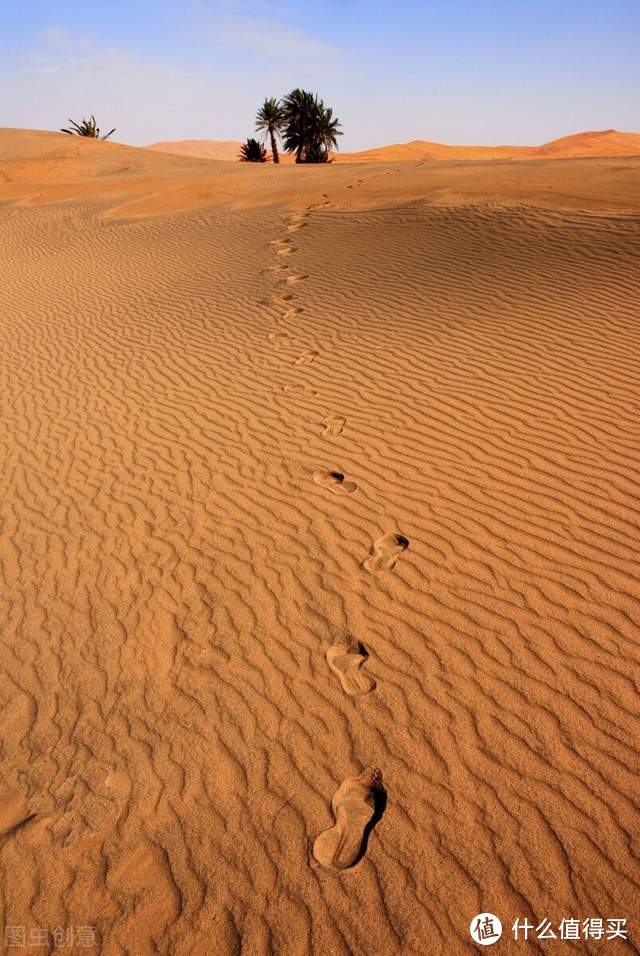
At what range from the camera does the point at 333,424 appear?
6.46 metres

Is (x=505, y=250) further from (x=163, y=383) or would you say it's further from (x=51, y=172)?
(x=51, y=172)

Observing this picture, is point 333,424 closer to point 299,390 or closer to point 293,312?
point 299,390

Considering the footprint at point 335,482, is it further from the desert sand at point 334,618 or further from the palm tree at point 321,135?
the palm tree at point 321,135

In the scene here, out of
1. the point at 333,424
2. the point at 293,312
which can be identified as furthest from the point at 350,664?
the point at 293,312

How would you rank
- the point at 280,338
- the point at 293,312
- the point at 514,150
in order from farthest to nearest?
the point at 514,150 < the point at 293,312 < the point at 280,338

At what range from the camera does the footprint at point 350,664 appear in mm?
3732

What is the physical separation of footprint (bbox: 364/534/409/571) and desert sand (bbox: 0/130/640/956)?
0.02 m

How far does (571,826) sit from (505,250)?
852 cm

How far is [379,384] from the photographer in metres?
7.12

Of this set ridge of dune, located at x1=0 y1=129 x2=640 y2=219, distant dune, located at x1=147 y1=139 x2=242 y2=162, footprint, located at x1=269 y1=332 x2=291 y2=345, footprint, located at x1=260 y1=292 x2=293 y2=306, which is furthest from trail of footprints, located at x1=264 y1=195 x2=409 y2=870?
distant dune, located at x1=147 y1=139 x2=242 y2=162

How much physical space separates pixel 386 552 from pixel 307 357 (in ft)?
12.8

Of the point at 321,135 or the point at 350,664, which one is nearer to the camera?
the point at 350,664

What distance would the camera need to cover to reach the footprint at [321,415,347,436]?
249 inches

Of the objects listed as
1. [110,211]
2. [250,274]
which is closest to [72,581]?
[250,274]
